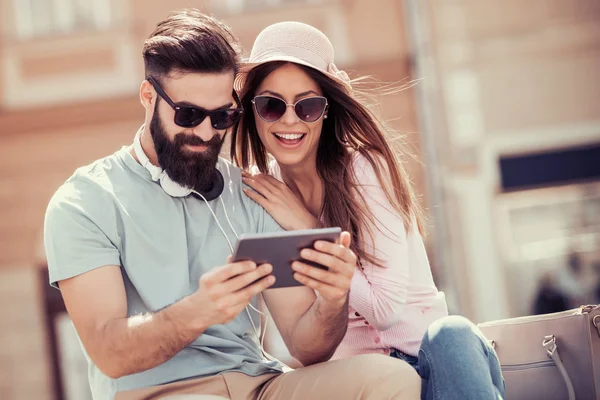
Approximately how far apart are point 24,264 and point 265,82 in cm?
713

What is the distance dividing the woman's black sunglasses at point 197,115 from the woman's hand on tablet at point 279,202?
0.32 meters

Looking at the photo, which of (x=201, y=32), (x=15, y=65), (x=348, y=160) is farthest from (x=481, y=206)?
(x=201, y=32)

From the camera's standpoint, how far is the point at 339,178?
12.7 ft

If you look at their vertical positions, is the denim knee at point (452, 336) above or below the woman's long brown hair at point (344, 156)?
below

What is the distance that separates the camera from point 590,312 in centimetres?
350

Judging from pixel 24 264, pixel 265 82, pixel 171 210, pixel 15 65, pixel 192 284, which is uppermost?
pixel 15 65

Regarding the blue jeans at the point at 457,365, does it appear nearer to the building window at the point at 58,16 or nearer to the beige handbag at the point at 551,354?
the beige handbag at the point at 551,354

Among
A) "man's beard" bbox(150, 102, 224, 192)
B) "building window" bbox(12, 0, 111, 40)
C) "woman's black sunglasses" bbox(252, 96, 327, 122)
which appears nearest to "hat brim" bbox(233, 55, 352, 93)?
"woman's black sunglasses" bbox(252, 96, 327, 122)

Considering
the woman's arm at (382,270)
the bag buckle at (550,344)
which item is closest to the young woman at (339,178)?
the woman's arm at (382,270)

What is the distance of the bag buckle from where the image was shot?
11.6ft

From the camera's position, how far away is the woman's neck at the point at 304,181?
157 inches

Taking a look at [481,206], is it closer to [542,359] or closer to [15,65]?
[15,65]

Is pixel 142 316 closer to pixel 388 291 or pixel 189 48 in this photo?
pixel 189 48

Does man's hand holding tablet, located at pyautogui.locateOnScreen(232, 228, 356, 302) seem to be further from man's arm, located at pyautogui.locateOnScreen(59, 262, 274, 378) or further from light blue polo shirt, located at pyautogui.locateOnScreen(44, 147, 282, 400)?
light blue polo shirt, located at pyautogui.locateOnScreen(44, 147, 282, 400)
